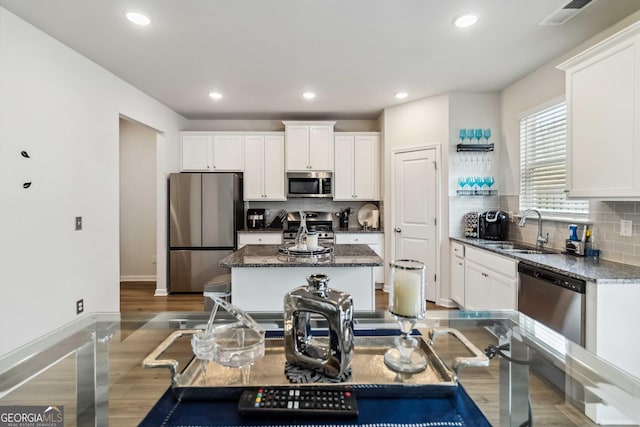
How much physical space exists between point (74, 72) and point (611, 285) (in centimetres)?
438

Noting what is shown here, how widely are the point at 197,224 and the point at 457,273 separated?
352 centimetres

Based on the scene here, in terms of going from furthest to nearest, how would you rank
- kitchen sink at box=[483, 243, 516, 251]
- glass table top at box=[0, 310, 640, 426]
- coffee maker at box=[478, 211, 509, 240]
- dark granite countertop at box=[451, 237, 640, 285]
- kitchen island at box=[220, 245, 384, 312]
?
coffee maker at box=[478, 211, 509, 240]
kitchen sink at box=[483, 243, 516, 251]
kitchen island at box=[220, 245, 384, 312]
dark granite countertop at box=[451, 237, 640, 285]
glass table top at box=[0, 310, 640, 426]

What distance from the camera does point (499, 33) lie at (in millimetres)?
2605

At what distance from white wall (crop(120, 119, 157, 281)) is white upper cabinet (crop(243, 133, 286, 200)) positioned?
1.58 m

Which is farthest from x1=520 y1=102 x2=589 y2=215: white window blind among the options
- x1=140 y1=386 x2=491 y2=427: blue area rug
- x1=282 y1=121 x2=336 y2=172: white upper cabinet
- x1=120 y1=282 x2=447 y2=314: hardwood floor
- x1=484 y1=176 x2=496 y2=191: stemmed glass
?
x1=140 y1=386 x2=491 y2=427: blue area rug

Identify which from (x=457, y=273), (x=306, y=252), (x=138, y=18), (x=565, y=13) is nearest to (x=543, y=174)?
(x=457, y=273)

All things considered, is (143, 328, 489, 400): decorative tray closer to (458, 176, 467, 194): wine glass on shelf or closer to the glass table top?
the glass table top

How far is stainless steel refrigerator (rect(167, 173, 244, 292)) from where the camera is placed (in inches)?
181

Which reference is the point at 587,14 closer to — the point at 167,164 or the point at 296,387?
the point at 296,387

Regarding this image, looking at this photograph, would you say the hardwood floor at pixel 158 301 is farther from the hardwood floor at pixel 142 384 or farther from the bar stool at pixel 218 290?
the hardwood floor at pixel 142 384

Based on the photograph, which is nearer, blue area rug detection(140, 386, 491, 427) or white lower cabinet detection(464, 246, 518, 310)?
blue area rug detection(140, 386, 491, 427)

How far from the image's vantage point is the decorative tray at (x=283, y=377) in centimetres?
81

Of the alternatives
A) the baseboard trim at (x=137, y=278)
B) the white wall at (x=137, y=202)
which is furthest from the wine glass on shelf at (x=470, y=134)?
the baseboard trim at (x=137, y=278)

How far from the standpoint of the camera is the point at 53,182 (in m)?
2.66
